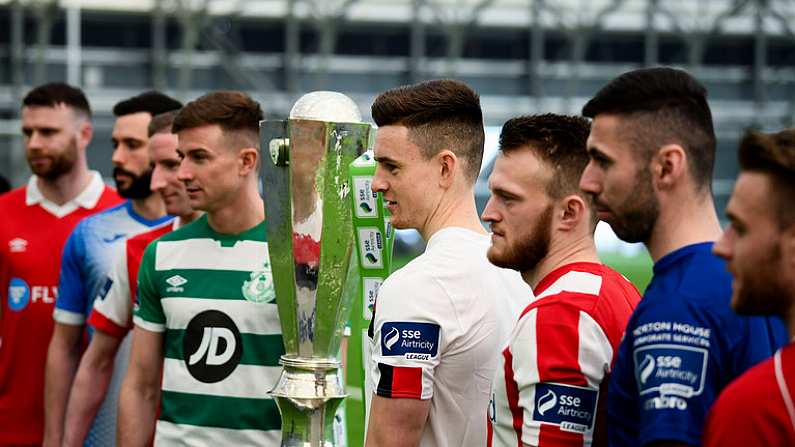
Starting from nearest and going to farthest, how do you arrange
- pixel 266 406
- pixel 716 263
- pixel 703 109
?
1. pixel 716 263
2. pixel 703 109
3. pixel 266 406

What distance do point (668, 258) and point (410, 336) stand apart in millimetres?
581

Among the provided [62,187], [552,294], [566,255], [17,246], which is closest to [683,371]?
[552,294]

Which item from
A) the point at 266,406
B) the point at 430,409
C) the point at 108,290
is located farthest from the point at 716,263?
the point at 108,290

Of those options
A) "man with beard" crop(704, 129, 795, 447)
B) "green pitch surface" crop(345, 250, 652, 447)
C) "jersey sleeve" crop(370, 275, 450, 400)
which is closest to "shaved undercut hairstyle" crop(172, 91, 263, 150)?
"jersey sleeve" crop(370, 275, 450, 400)

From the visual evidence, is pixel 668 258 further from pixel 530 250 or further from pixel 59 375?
pixel 59 375

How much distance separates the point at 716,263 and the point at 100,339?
2163mm

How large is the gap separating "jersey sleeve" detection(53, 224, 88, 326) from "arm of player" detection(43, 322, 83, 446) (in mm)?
31

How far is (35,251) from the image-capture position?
12.9 ft

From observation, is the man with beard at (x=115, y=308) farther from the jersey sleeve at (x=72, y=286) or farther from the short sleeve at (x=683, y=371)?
the short sleeve at (x=683, y=371)

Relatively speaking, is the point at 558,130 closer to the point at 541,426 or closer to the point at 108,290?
the point at 541,426

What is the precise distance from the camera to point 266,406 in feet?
9.39

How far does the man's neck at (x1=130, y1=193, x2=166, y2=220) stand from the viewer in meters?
3.82

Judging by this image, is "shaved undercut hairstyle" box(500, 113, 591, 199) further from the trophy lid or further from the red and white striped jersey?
the trophy lid

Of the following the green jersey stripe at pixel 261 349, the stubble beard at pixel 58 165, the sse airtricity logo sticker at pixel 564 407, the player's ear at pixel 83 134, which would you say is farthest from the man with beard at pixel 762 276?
the player's ear at pixel 83 134
